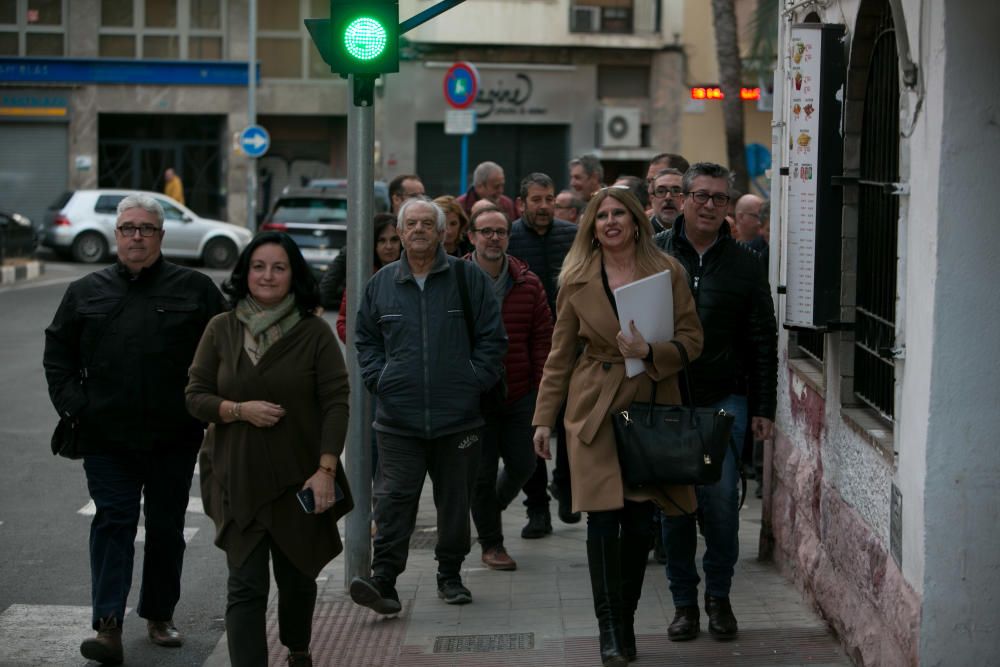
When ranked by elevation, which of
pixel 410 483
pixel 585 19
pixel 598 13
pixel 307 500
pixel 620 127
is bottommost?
pixel 410 483

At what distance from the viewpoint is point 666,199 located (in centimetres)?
884

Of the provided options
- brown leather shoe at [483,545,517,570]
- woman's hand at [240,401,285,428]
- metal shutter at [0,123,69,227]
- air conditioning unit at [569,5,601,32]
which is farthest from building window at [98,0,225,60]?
woman's hand at [240,401,285,428]

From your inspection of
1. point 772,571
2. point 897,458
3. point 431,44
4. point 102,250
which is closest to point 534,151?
point 431,44

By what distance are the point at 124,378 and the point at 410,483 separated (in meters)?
1.35

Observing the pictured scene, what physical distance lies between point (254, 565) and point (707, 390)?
2.02 m

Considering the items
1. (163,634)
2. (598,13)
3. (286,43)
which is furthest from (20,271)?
(163,634)

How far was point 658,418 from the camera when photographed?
6.09m

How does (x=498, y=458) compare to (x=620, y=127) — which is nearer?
(x=498, y=458)

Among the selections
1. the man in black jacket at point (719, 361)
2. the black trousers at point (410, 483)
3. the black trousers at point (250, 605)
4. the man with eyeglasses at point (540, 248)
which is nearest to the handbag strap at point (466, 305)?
the black trousers at point (410, 483)

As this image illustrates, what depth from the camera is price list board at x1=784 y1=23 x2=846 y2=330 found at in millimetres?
6617

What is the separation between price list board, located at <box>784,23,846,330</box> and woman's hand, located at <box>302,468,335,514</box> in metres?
2.16

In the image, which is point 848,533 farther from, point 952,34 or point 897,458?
point 952,34

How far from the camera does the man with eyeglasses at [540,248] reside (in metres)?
9.30

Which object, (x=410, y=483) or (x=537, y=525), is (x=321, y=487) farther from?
(x=537, y=525)
